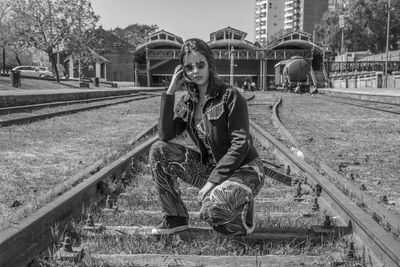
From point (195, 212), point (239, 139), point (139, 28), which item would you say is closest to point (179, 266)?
point (239, 139)

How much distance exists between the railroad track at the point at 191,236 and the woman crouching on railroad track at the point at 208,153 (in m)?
0.17

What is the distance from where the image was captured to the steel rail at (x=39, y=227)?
9.65 ft

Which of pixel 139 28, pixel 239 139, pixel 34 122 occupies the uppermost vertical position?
pixel 139 28

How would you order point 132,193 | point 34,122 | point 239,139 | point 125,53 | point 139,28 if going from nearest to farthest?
point 239,139
point 132,193
point 34,122
point 125,53
point 139,28

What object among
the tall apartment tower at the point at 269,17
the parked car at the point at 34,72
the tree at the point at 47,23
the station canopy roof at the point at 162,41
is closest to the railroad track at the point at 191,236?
the tree at the point at 47,23

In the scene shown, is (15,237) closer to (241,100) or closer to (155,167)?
(155,167)

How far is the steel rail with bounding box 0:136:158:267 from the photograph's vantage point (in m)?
2.94

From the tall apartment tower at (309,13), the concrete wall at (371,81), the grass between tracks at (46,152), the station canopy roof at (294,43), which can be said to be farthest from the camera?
the tall apartment tower at (309,13)

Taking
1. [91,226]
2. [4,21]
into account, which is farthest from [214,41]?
[91,226]

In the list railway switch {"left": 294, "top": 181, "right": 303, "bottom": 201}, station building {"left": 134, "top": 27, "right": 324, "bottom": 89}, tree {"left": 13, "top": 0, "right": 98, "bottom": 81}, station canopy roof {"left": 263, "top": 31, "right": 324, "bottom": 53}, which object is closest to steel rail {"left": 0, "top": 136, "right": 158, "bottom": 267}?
railway switch {"left": 294, "top": 181, "right": 303, "bottom": 201}

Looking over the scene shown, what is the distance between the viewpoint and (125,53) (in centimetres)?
9150

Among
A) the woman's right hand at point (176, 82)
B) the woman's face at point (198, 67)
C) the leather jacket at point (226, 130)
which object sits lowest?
the leather jacket at point (226, 130)

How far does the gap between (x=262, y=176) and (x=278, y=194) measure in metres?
1.81

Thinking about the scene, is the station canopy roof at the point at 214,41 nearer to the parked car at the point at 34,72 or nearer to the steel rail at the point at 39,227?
the parked car at the point at 34,72
